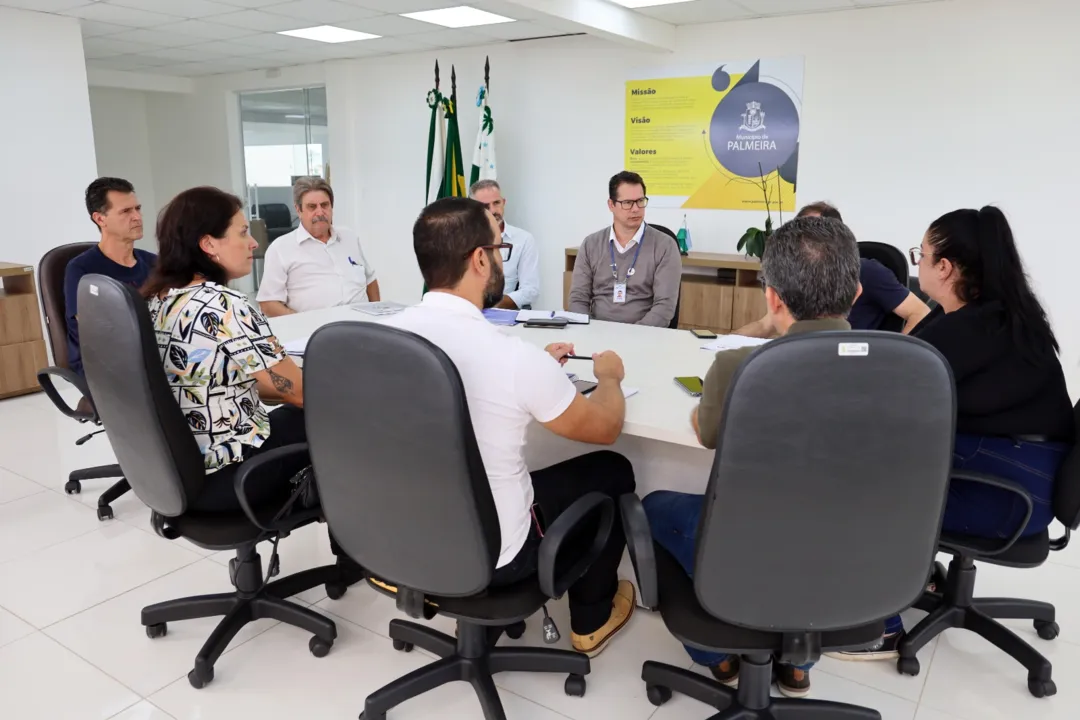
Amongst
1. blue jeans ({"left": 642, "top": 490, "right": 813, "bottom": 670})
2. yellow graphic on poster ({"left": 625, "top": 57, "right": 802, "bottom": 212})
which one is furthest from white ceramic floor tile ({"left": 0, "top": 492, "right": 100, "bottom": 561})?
yellow graphic on poster ({"left": 625, "top": 57, "right": 802, "bottom": 212})

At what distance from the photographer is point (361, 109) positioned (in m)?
8.19

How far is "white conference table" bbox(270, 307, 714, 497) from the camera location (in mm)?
1940

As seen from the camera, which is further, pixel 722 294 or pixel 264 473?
pixel 722 294

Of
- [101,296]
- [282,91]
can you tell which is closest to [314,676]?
[101,296]

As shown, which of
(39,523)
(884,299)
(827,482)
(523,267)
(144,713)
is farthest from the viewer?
(523,267)

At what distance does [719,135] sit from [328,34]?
3518 millimetres

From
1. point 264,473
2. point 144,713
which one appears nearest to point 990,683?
point 264,473

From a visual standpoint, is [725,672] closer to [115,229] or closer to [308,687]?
[308,687]

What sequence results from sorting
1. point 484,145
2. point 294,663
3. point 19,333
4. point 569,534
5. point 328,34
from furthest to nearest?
point 484,145 < point 328,34 < point 19,333 < point 294,663 < point 569,534

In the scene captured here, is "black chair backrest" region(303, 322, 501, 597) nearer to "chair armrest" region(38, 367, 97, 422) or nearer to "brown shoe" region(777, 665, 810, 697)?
"brown shoe" region(777, 665, 810, 697)

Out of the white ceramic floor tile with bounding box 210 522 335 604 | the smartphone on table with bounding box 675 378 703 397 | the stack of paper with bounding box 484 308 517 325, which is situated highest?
the stack of paper with bounding box 484 308 517 325

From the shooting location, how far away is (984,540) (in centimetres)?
195

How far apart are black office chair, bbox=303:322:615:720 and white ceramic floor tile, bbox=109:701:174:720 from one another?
782 mm

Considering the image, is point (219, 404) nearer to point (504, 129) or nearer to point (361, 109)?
point (504, 129)
